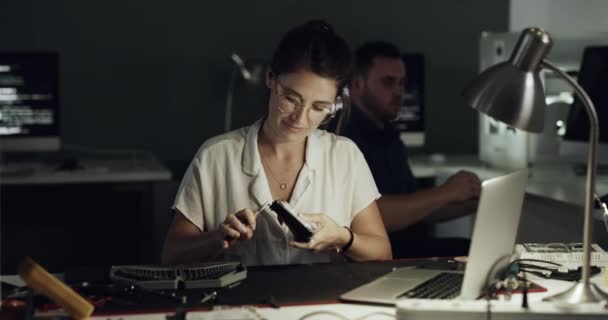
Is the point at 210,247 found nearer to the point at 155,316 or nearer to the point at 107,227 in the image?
the point at 155,316

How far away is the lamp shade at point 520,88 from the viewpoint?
63.0 inches

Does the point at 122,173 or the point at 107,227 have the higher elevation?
the point at 122,173

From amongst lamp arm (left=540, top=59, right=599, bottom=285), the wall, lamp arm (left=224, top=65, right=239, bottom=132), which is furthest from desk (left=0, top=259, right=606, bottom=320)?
the wall

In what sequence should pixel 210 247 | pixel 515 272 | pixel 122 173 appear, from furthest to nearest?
pixel 122 173
pixel 210 247
pixel 515 272

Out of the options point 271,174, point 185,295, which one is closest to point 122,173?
point 271,174

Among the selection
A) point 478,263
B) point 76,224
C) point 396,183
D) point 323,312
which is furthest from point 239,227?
point 76,224

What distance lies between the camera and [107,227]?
14.7 ft

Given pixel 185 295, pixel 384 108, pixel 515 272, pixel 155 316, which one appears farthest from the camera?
pixel 384 108

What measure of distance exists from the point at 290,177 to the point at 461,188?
990mm

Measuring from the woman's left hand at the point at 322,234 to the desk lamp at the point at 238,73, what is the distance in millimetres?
2419

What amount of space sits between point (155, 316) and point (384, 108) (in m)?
2.01

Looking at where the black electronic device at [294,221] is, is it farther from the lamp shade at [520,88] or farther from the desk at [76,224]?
the desk at [76,224]

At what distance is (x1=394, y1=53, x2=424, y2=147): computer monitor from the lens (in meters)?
4.38

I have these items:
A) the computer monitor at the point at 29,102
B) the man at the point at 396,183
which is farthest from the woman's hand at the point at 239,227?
the computer monitor at the point at 29,102
